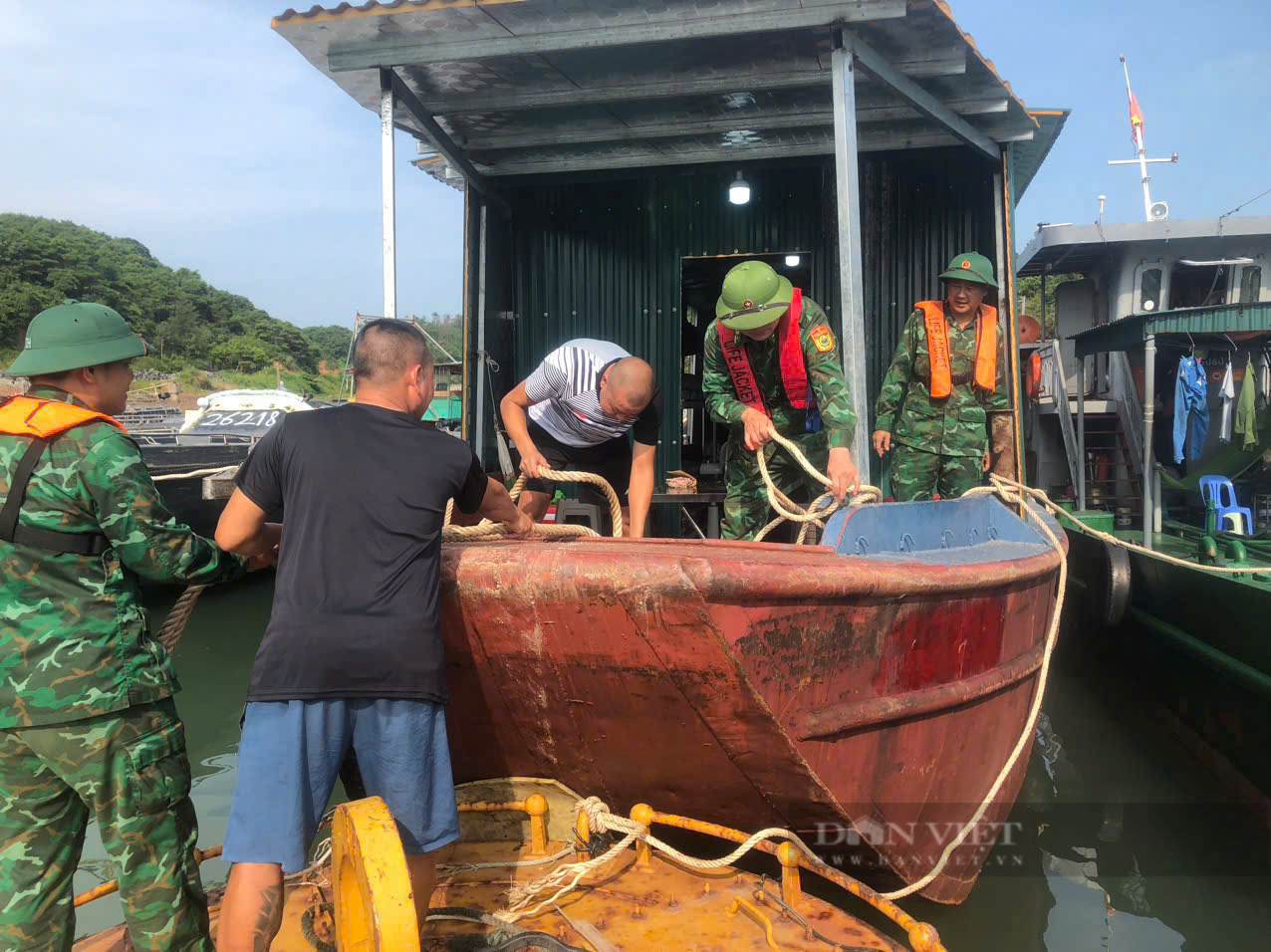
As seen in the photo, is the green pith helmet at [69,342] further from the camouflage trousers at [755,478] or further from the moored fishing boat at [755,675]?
the camouflage trousers at [755,478]

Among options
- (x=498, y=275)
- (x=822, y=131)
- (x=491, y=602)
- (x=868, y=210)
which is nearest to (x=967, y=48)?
(x=822, y=131)

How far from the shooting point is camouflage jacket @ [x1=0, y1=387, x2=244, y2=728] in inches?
74.5

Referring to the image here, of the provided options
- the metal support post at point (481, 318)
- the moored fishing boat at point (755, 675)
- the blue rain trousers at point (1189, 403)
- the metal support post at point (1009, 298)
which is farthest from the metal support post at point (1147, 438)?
the metal support post at point (481, 318)

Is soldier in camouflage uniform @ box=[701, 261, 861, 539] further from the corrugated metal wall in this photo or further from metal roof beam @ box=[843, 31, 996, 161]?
the corrugated metal wall

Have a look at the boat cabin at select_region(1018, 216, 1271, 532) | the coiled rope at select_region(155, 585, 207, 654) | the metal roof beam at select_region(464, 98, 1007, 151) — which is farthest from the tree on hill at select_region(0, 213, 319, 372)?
the coiled rope at select_region(155, 585, 207, 654)

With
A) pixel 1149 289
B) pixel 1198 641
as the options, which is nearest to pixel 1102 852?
pixel 1198 641

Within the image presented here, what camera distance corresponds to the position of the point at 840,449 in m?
3.51

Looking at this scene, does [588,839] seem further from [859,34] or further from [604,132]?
[604,132]

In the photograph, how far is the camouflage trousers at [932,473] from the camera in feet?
16.0

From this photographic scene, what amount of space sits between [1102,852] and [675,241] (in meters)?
5.06

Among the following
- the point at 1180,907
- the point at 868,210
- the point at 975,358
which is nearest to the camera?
the point at 1180,907

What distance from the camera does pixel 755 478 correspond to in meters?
4.41

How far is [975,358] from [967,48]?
166 cm

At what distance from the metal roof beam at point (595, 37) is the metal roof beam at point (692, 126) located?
132 cm
